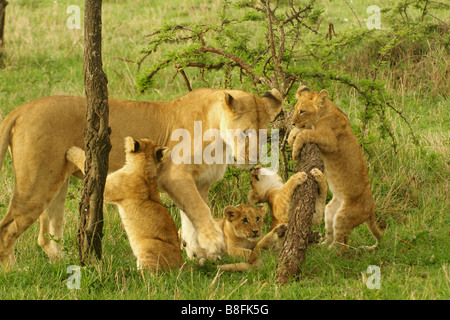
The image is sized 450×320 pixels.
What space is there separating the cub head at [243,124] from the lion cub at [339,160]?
571 millimetres

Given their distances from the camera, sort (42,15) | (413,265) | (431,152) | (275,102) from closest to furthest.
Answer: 1. (413,265)
2. (275,102)
3. (431,152)
4. (42,15)

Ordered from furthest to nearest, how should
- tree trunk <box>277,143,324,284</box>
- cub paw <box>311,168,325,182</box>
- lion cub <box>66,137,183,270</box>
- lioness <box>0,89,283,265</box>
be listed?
1. cub paw <box>311,168,325,182</box>
2. lioness <box>0,89,283,265</box>
3. lion cub <box>66,137,183,270</box>
4. tree trunk <box>277,143,324,284</box>

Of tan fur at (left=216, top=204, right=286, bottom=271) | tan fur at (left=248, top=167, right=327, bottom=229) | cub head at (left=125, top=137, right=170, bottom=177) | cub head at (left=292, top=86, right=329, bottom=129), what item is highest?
cub head at (left=292, top=86, right=329, bottom=129)

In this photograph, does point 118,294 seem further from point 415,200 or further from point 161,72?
point 161,72

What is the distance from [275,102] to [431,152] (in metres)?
2.52

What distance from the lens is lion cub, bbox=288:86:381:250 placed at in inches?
213

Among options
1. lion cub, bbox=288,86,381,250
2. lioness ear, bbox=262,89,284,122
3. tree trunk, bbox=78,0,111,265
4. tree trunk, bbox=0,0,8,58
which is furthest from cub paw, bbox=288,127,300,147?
tree trunk, bbox=0,0,8,58

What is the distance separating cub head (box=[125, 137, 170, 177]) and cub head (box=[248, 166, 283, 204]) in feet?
4.84

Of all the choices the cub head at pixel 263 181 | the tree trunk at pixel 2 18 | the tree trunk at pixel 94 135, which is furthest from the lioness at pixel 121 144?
the tree trunk at pixel 2 18

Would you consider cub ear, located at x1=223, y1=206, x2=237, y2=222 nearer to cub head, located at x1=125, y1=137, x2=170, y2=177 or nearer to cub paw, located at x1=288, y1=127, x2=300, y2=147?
cub paw, located at x1=288, y1=127, x2=300, y2=147

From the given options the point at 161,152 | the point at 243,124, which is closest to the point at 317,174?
the point at 243,124

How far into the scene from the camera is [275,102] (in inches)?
203
